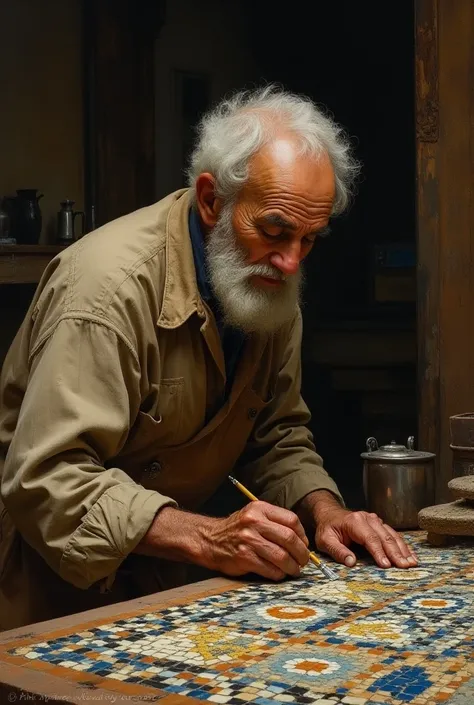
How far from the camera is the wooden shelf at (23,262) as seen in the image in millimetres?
6902

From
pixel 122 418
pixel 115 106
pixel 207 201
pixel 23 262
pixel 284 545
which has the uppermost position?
pixel 115 106

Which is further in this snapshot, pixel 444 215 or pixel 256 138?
pixel 444 215

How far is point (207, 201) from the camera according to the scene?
9.79ft

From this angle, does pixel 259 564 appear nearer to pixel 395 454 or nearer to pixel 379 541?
pixel 379 541

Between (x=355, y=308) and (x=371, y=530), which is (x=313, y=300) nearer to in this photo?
(x=355, y=308)

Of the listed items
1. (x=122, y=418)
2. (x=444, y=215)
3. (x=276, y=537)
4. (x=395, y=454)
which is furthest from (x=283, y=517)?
Result: (x=444, y=215)

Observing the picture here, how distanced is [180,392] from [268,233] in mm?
473

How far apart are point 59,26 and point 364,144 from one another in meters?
3.68

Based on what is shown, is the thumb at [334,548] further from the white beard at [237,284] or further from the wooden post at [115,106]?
the wooden post at [115,106]

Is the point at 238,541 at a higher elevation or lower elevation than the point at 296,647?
higher

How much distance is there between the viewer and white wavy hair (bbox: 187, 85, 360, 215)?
2.82 meters

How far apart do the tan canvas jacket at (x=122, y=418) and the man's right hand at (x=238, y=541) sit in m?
0.05

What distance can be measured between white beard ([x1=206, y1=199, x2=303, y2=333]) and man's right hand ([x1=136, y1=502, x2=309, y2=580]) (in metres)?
0.60

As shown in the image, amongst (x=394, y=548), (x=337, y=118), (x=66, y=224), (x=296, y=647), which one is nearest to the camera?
(x=296, y=647)
